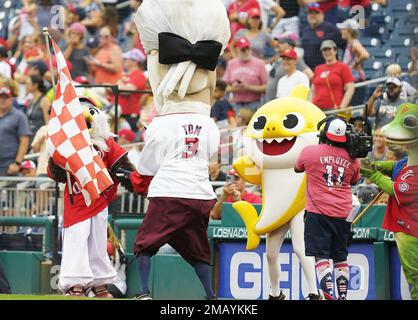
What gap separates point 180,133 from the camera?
934 centimetres

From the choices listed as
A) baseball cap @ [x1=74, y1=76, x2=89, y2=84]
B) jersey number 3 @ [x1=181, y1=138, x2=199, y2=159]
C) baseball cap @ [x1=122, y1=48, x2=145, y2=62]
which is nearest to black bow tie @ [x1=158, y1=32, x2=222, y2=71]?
jersey number 3 @ [x1=181, y1=138, x2=199, y2=159]

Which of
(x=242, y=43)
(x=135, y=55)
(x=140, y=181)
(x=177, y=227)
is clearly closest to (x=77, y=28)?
(x=135, y=55)

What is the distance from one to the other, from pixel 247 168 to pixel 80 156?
4.77 feet

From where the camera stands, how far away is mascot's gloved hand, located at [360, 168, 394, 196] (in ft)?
32.8

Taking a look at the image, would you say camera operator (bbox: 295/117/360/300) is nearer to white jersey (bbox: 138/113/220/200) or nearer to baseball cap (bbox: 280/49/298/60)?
white jersey (bbox: 138/113/220/200)

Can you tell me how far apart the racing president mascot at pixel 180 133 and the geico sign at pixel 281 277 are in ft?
5.67

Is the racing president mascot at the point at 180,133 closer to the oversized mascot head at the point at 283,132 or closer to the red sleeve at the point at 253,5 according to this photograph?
the oversized mascot head at the point at 283,132

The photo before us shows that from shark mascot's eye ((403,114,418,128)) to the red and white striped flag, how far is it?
2.55m

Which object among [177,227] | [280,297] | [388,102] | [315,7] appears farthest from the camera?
[315,7]

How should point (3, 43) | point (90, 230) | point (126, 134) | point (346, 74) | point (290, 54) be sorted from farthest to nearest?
point (3, 43) < point (126, 134) < point (290, 54) < point (346, 74) < point (90, 230)

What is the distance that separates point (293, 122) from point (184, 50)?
1.19 m

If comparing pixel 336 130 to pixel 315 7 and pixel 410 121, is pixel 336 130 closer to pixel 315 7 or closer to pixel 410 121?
pixel 410 121

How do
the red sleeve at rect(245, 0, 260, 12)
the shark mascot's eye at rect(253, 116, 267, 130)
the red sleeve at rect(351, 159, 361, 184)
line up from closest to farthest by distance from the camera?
the red sleeve at rect(351, 159, 361, 184) → the shark mascot's eye at rect(253, 116, 267, 130) → the red sleeve at rect(245, 0, 260, 12)
